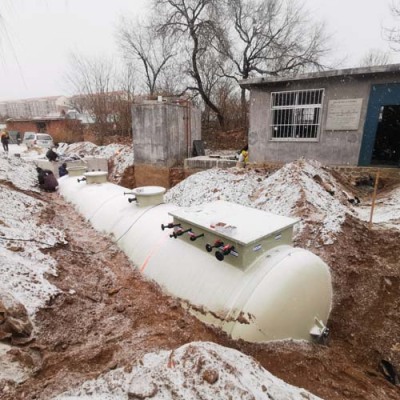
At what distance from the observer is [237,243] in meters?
2.72

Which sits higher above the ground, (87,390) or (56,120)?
(56,120)

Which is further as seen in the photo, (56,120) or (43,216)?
(56,120)

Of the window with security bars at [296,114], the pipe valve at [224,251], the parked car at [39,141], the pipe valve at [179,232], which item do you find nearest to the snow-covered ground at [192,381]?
the pipe valve at [224,251]

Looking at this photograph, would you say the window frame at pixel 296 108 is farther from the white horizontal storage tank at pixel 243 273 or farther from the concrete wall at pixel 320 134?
the white horizontal storage tank at pixel 243 273

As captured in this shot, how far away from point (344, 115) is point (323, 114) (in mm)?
591

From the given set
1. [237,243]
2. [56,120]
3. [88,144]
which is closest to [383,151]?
[237,243]

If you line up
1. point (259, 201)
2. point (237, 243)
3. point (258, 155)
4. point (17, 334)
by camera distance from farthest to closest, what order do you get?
1. point (258, 155)
2. point (259, 201)
3. point (237, 243)
4. point (17, 334)

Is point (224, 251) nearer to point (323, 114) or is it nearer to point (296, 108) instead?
point (323, 114)

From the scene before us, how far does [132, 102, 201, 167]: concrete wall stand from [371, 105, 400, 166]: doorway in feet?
24.7

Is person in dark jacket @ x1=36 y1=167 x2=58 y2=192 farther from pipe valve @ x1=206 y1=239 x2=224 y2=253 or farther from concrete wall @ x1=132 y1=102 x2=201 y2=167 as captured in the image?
pipe valve @ x1=206 y1=239 x2=224 y2=253

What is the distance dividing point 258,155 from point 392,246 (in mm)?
5800

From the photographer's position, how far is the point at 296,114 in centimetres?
869

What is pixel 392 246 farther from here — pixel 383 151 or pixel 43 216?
pixel 383 151

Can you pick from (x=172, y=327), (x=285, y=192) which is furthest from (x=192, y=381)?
(x=285, y=192)
